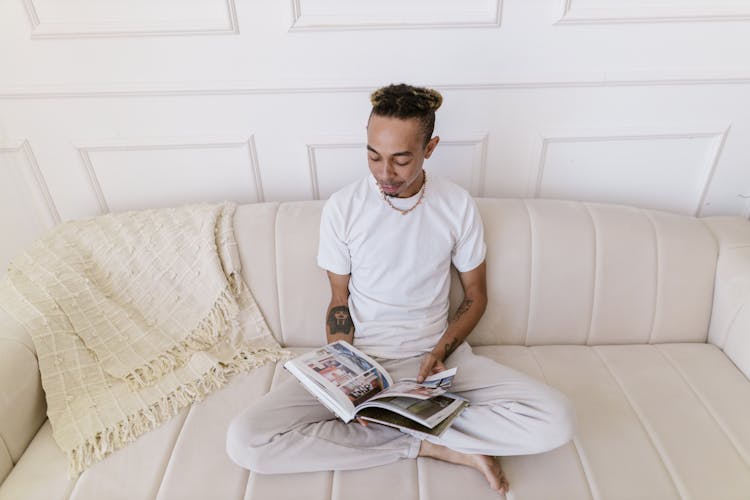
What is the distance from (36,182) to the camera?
5.29 feet

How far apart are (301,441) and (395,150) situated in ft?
2.49

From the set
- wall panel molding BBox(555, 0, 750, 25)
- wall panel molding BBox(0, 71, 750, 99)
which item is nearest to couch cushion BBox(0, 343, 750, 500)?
wall panel molding BBox(0, 71, 750, 99)

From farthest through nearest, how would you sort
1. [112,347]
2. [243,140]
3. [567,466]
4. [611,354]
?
[243,140] < [611,354] < [112,347] < [567,466]

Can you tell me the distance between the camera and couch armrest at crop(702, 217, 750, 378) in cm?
134

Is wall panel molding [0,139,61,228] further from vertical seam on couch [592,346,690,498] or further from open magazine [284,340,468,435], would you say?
vertical seam on couch [592,346,690,498]

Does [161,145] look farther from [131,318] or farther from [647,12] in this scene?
[647,12]

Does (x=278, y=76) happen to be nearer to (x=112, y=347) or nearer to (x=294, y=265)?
(x=294, y=265)

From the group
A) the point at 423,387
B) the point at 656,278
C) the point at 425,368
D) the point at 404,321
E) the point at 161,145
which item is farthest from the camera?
the point at 161,145

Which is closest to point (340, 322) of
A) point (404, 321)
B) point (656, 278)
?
point (404, 321)

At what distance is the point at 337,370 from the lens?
1.15 meters

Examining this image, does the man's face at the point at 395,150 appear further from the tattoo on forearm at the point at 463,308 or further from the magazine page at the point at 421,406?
the magazine page at the point at 421,406

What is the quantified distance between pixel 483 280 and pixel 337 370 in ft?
1.79

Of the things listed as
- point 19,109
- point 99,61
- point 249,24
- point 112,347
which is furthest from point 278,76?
point 112,347

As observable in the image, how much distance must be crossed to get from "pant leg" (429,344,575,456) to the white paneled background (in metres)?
0.79
